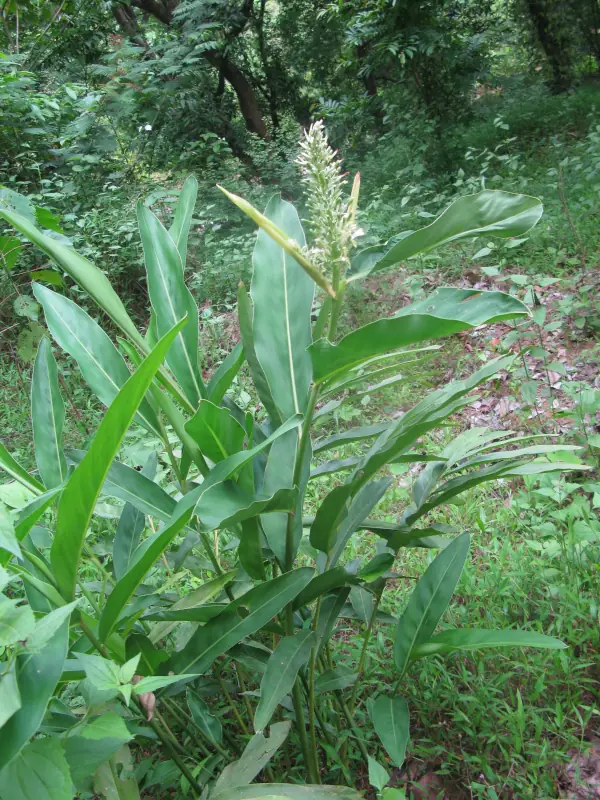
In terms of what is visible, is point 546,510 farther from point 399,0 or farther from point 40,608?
point 399,0

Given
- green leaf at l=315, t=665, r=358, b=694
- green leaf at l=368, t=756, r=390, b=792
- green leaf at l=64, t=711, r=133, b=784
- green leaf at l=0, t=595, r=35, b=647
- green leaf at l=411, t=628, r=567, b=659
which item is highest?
green leaf at l=0, t=595, r=35, b=647

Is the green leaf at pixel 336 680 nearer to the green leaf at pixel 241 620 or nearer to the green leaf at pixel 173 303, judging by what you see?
the green leaf at pixel 241 620

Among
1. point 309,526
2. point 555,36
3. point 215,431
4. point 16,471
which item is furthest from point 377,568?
point 555,36

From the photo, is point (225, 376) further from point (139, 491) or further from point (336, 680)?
point (336, 680)

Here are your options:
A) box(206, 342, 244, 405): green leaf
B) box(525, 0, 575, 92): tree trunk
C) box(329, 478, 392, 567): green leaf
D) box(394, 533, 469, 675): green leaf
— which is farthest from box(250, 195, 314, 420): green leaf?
box(525, 0, 575, 92): tree trunk

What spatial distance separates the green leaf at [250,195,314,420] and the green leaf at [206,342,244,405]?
0.36ft

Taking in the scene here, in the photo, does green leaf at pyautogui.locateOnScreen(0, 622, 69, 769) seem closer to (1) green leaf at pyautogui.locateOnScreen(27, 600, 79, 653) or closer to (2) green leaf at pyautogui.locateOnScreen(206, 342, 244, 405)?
(1) green leaf at pyautogui.locateOnScreen(27, 600, 79, 653)

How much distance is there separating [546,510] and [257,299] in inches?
55.9

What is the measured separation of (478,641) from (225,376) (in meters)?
0.66

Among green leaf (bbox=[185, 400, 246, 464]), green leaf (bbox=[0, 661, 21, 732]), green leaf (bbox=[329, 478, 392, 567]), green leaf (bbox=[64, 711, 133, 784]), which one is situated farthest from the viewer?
green leaf (bbox=[329, 478, 392, 567])

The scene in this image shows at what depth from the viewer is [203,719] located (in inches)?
40.6

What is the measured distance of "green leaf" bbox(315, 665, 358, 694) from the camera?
1.06m

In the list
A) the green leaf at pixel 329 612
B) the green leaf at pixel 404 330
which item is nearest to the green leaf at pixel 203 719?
the green leaf at pixel 329 612

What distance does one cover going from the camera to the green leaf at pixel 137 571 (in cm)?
72
